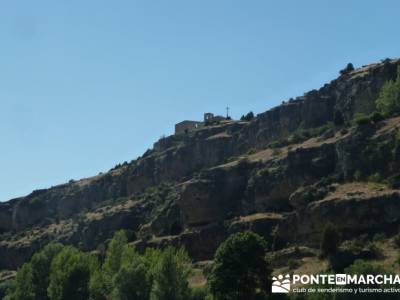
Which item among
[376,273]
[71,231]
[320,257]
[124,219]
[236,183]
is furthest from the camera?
[71,231]

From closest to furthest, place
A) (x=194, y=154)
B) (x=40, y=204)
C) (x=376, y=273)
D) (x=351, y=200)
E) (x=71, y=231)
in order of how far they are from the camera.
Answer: (x=376, y=273) → (x=351, y=200) → (x=71, y=231) → (x=194, y=154) → (x=40, y=204)

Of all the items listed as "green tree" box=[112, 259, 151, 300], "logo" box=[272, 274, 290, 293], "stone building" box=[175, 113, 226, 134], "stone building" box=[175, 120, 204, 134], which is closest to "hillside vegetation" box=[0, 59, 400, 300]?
"green tree" box=[112, 259, 151, 300]

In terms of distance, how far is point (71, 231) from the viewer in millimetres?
121438

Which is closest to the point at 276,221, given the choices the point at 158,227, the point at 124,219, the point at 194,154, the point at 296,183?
the point at 296,183

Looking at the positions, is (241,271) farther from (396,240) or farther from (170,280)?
(396,240)

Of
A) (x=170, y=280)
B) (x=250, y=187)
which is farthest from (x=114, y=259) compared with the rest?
(x=250, y=187)

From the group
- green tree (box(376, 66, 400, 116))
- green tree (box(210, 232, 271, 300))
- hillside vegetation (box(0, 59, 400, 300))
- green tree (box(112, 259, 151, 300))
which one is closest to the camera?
green tree (box(210, 232, 271, 300))

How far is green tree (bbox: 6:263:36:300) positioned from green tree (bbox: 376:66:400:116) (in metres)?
52.0

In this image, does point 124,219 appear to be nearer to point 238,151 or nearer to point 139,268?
point 238,151

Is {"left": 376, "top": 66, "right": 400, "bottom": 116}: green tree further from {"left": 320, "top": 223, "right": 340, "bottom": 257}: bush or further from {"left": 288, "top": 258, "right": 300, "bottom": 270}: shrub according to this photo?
{"left": 288, "top": 258, "right": 300, "bottom": 270}: shrub

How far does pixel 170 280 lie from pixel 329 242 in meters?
16.1

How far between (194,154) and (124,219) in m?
23.3

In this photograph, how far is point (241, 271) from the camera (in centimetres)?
5966

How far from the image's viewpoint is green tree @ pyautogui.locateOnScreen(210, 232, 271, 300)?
59162 mm
